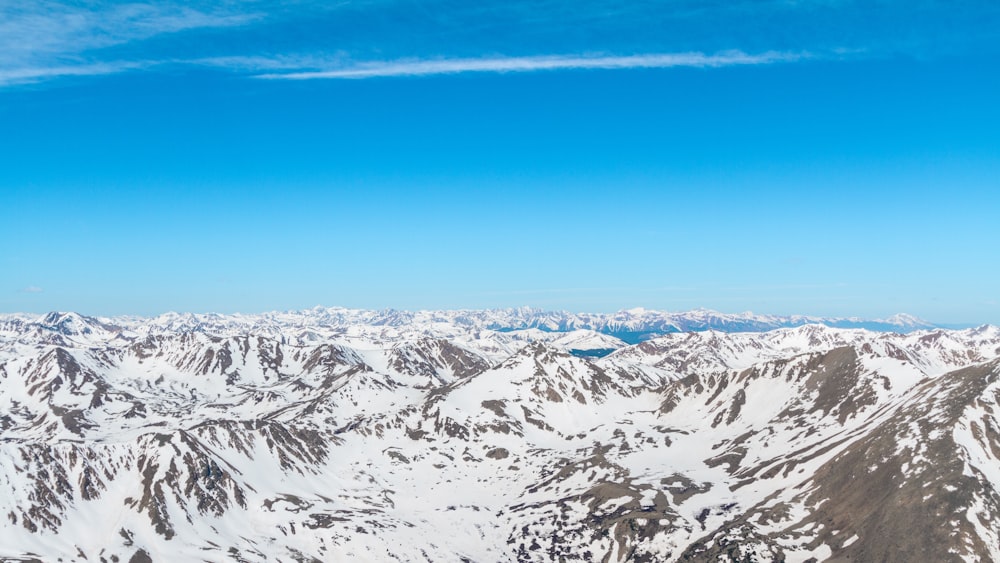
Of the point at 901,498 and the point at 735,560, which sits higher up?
the point at 901,498

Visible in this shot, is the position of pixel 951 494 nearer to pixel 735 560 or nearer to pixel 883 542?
pixel 883 542

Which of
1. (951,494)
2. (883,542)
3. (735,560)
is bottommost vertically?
(735,560)

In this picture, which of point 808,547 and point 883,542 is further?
point 808,547

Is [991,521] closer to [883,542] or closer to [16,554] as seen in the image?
[883,542]

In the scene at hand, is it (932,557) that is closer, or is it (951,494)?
(932,557)

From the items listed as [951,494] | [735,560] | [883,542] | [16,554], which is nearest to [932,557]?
[883,542]

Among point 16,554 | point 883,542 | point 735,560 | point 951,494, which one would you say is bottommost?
point 16,554

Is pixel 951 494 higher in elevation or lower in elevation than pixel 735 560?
higher

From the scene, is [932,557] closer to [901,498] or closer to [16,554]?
[901,498]
